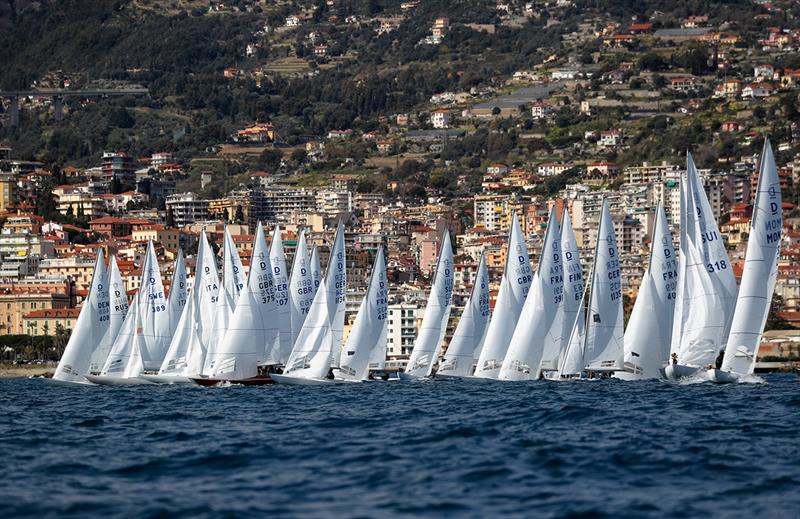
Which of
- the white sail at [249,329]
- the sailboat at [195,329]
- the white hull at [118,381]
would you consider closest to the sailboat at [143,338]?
the white hull at [118,381]

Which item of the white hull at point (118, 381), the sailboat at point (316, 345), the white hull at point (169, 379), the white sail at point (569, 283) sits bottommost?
the white hull at point (118, 381)

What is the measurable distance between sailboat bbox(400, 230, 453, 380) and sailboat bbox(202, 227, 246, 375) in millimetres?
6699

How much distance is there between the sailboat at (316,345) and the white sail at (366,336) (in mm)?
768

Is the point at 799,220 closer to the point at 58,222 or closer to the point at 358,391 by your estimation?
the point at 58,222

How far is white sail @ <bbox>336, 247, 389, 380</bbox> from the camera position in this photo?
63531mm

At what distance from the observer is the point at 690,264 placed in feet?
168

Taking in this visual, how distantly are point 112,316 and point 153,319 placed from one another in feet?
5.68

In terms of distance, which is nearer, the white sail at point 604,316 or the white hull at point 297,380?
the white sail at point 604,316

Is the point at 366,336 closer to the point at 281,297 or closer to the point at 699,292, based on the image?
the point at 281,297

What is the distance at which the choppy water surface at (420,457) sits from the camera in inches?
1086

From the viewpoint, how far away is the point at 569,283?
6150 cm

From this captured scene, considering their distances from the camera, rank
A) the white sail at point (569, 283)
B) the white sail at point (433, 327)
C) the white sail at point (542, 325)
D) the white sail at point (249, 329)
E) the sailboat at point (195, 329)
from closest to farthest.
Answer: the white sail at point (542, 325)
the white sail at point (569, 283)
the white sail at point (249, 329)
the sailboat at point (195, 329)
the white sail at point (433, 327)

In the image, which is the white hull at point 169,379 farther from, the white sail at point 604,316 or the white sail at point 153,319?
the white sail at point 604,316

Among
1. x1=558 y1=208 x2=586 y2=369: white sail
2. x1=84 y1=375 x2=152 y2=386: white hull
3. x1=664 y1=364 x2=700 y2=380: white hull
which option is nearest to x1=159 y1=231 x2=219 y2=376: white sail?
x1=84 y1=375 x2=152 y2=386: white hull
